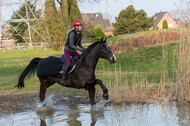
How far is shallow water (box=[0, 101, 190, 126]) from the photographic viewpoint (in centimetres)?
659

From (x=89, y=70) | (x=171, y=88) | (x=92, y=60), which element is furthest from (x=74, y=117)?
(x=171, y=88)

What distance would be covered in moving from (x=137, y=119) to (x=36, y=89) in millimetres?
5748

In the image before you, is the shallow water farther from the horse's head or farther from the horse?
the horse's head

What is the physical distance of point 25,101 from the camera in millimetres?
9383

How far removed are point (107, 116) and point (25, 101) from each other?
11.3 ft

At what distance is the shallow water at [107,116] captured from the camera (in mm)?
6590

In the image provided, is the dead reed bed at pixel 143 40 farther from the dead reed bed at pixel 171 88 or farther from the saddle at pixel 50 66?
the saddle at pixel 50 66

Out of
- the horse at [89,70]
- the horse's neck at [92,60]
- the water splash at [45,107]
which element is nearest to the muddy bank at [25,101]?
the water splash at [45,107]

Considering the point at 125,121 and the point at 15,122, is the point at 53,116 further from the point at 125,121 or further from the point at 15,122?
the point at 125,121

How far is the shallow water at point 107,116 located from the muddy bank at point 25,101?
57 cm

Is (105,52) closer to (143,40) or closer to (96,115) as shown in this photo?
(96,115)

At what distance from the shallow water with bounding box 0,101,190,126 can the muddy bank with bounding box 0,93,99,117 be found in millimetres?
571

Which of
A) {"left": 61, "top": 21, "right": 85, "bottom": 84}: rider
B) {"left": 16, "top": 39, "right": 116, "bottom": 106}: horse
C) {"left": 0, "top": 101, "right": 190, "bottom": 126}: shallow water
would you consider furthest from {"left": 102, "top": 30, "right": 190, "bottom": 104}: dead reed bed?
{"left": 61, "top": 21, "right": 85, "bottom": 84}: rider

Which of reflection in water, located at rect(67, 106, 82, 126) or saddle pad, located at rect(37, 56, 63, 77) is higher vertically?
saddle pad, located at rect(37, 56, 63, 77)
